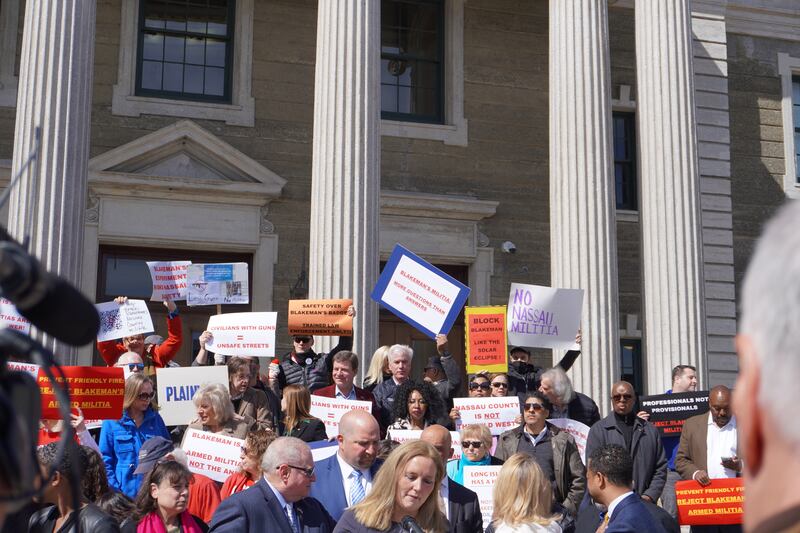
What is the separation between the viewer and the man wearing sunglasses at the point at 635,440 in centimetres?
1002

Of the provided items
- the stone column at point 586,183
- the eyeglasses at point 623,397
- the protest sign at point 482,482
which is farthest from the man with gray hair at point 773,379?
the stone column at point 586,183

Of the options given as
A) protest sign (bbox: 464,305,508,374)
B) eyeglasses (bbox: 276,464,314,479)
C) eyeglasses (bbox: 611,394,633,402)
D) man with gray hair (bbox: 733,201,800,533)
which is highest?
protest sign (bbox: 464,305,508,374)

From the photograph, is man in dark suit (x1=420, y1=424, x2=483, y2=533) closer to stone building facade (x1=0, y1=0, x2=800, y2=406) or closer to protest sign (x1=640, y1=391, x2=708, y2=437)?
protest sign (x1=640, y1=391, x2=708, y2=437)

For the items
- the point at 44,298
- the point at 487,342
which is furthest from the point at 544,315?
the point at 44,298

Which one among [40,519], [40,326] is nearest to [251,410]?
[40,519]

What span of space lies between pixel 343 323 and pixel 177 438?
8.69 feet

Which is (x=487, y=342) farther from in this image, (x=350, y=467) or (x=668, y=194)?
(x=350, y=467)

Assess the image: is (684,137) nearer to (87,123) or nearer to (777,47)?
(777,47)

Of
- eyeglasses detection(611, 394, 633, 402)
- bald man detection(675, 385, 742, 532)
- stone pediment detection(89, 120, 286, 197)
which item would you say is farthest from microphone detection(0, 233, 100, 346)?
stone pediment detection(89, 120, 286, 197)

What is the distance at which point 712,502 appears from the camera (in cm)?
915

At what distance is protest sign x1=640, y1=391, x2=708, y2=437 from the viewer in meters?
11.2

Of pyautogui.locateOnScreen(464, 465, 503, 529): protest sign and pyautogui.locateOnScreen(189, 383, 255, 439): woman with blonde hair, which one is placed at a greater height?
pyautogui.locateOnScreen(189, 383, 255, 439): woman with blonde hair

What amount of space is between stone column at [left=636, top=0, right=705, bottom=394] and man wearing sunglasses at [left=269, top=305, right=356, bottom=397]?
5.85m

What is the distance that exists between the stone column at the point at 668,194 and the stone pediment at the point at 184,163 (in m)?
5.86
